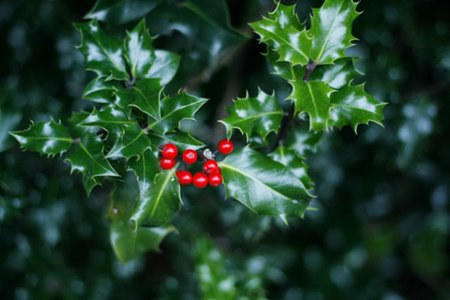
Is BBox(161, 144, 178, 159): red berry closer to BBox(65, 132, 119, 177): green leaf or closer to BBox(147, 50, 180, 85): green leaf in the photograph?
BBox(65, 132, 119, 177): green leaf

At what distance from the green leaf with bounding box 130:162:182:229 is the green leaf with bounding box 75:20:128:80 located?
0.96 ft

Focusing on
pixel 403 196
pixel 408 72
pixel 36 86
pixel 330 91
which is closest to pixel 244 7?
pixel 408 72

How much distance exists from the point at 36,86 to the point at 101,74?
25.6 inches

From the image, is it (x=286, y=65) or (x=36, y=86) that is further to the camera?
(x=36, y=86)

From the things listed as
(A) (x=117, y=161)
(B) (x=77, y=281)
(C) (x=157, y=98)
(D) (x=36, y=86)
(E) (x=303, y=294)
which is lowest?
(E) (x=303, y=294)

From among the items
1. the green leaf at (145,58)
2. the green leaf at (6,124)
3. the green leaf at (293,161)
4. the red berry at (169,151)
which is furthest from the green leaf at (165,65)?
the green leaf at (6,124)

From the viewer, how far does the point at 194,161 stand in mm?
1064

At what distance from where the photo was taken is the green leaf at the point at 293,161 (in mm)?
1210

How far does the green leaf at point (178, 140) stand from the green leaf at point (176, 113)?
0.02 m

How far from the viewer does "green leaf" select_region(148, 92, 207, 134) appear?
1.07m

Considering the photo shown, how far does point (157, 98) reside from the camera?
108cm

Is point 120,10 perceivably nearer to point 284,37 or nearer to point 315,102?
point 284,37

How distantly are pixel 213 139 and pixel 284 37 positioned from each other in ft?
2.80

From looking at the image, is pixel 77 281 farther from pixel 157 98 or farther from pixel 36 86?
pixel 157 98
